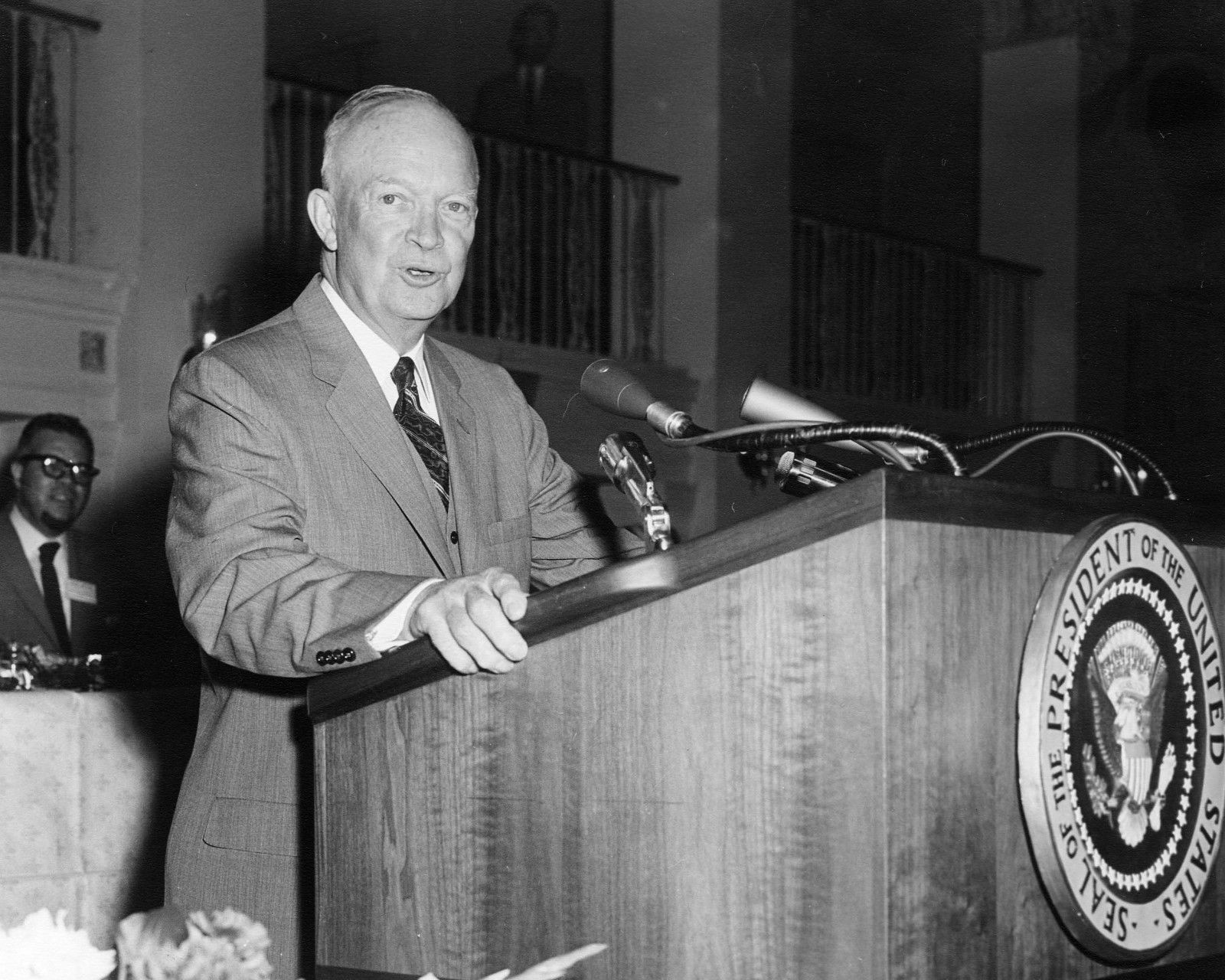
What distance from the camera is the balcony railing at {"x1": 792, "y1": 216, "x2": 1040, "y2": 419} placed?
9.89 m

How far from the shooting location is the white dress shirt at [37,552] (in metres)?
5.21

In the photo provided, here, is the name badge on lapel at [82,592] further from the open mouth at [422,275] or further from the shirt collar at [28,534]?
the open mouth at [422,275]

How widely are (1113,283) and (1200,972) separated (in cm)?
1008

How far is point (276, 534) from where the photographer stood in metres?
1.53

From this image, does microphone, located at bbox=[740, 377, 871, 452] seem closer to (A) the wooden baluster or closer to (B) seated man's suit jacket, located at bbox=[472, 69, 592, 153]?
(A) the wooden baluster

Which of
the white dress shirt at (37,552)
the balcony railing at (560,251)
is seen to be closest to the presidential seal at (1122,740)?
the white dress shirt at (37,552)

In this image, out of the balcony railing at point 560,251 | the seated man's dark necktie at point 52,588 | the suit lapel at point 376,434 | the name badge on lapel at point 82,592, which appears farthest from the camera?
the balcony railing at point 560,251

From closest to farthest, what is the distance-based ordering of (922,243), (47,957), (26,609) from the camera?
(47,957)
(26,609)
(922,243)

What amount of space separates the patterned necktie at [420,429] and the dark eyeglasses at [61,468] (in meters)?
3.69

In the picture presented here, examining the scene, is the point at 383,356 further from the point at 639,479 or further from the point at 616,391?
the point at 639,479

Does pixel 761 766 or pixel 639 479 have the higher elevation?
pixel 639 479

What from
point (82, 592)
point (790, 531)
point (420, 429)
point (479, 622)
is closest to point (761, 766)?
point (790, 531)

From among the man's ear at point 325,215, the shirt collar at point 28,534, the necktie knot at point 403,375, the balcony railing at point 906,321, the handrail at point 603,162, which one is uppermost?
the handrail at point 603,162

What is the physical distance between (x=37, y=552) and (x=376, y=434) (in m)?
3.86
